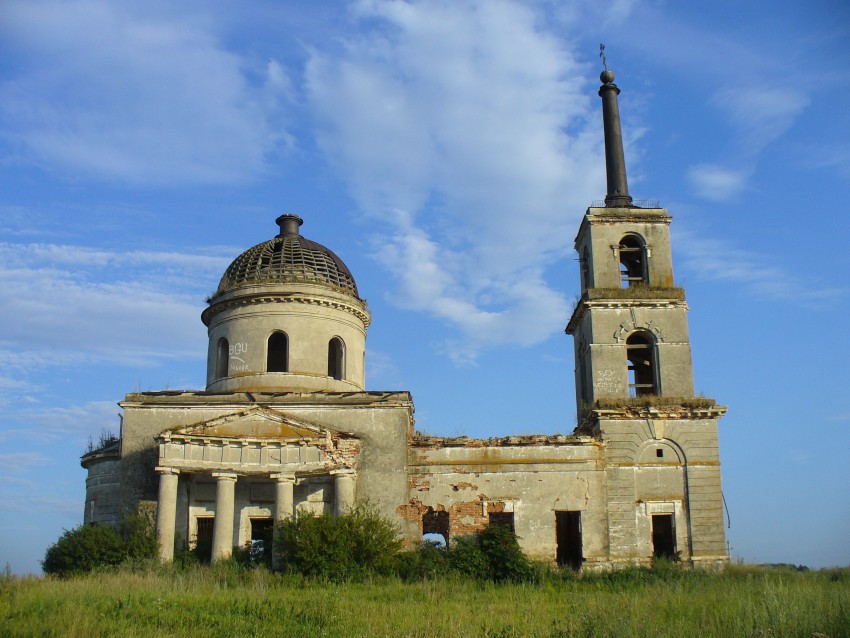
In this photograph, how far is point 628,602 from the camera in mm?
14805

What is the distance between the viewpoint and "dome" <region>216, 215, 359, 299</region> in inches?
1064

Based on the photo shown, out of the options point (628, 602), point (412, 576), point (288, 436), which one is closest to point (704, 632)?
point (628, 602)

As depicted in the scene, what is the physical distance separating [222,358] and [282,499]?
22.7 feet

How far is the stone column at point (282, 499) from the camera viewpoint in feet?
70.5

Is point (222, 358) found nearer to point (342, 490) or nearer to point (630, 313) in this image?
point (342, 490)

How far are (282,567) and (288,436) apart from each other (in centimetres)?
343

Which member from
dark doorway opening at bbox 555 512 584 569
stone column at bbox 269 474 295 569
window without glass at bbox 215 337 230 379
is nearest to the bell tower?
dark doorway opening at bbox 555 512 584 569

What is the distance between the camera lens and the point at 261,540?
22469 mm

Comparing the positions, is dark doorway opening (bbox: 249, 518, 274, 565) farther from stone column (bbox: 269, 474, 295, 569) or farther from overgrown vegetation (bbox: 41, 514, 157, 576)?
overgrown vegetation (bbox: 41, 514, 157, 576)

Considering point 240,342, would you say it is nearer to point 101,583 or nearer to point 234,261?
point 234,261

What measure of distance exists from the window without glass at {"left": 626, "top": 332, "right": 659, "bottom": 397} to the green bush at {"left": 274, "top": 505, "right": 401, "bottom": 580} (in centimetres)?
865

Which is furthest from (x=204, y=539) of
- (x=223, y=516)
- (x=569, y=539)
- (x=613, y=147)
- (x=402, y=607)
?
(x=613, y=147)

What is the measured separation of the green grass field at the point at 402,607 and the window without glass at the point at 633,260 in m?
9.56

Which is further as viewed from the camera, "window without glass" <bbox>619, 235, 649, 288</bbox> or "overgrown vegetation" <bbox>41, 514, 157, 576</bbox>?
"window without glass" <bbox>619, 235, 649, 288</bbox>
